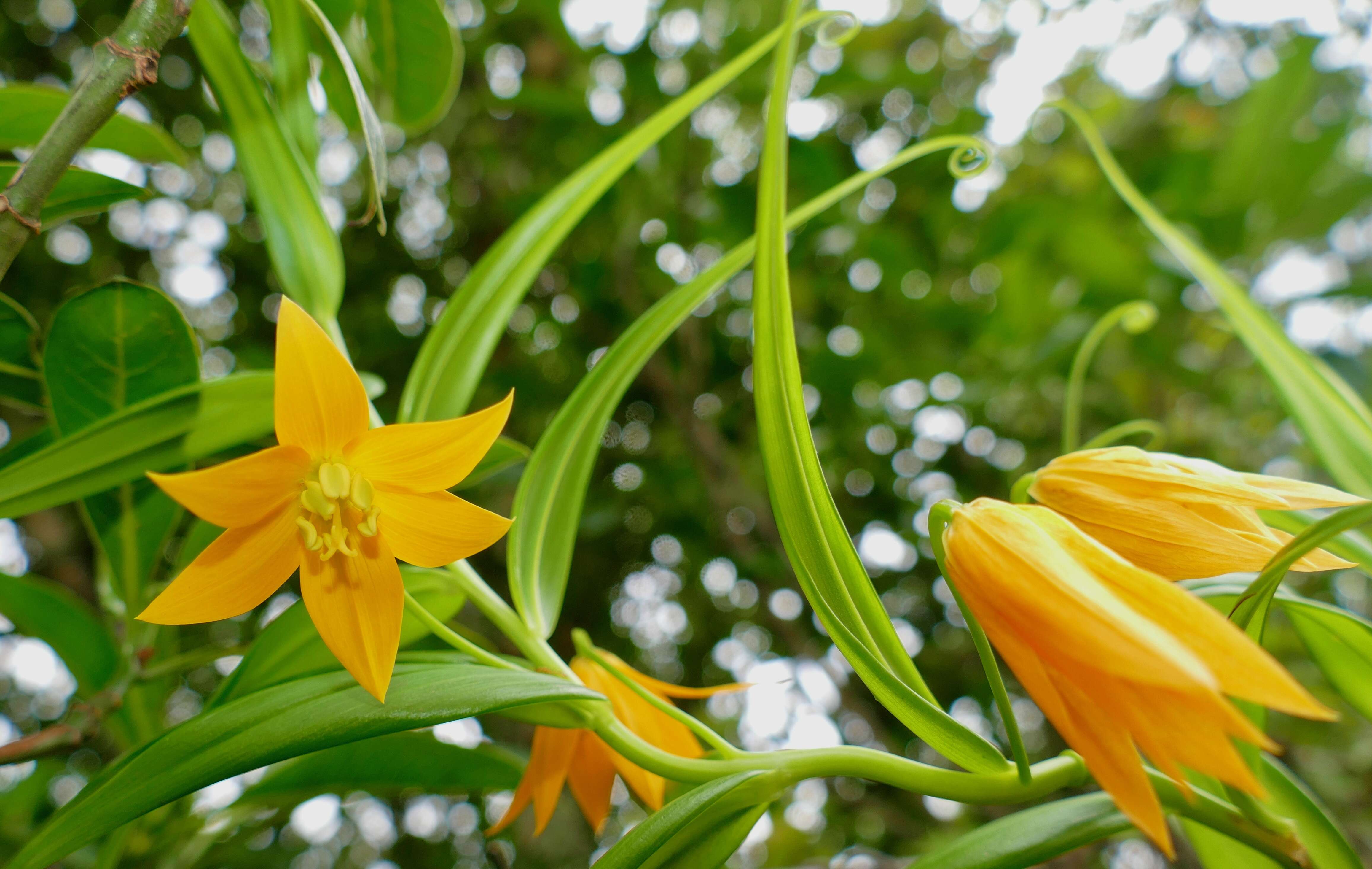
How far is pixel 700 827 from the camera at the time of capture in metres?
0.29

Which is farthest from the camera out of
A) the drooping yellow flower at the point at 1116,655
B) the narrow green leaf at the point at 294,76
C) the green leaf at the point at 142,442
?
the narrow green leaf at the point at 294,76

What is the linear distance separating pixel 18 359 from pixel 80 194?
0.11m

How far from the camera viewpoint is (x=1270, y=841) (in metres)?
0.29

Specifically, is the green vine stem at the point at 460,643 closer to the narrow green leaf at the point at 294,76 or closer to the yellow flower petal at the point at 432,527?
the yellow flower petal at the point at 432,527

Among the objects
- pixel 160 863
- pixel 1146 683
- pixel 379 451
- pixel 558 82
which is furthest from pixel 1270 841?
pixel 558 82

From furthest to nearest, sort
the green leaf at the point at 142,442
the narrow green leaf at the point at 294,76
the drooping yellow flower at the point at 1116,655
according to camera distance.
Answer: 1. the narrow green leaf at the point at 294,76
2. the green leaf at the point at 142,442
3. the drooping yellow flower at the point at 1116,655

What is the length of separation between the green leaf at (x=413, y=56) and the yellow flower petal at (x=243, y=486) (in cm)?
30

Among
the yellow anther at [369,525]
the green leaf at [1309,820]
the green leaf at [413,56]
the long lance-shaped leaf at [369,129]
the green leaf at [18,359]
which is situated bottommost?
the green leaf at [1309,820]

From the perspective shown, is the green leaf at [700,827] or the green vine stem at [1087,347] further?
the green vine stem at [1087,347]

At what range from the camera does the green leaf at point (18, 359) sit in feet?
1.20

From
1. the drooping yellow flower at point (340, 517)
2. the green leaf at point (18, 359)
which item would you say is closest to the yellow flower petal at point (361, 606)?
the drooping yellow flower at point (340, 517)

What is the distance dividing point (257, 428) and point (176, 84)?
102 centimetres

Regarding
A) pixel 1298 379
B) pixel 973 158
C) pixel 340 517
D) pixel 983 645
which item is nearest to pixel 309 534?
pixel 340 517

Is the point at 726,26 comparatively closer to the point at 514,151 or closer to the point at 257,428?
the point at 514,151
